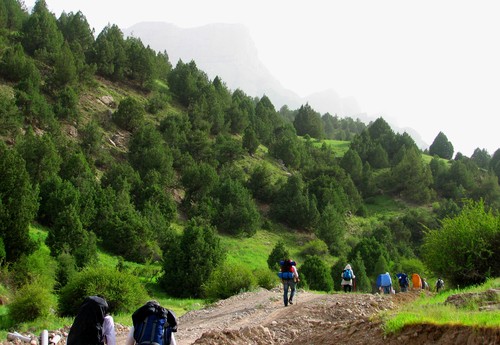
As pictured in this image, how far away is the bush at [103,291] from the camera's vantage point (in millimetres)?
19062

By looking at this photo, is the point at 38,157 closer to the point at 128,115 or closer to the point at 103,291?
A: the point at 128,115

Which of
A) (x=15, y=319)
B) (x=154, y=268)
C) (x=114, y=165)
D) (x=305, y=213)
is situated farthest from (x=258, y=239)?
(x=15, y=319)

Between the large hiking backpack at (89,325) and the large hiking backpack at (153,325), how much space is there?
1.41 feet

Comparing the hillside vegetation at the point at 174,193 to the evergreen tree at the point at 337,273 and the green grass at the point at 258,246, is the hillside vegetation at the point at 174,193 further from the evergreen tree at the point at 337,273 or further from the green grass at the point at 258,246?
the green grass at the point at 258,246

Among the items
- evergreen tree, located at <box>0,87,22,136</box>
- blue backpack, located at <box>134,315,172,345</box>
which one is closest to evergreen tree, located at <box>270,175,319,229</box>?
evergreen tree, located at <box>0,87,22,136</box>

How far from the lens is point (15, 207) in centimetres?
2788

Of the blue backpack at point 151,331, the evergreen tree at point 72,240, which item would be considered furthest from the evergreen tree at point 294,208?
the blue backpack at point 151,331

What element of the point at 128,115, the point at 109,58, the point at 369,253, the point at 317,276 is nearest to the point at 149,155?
the point at 128,115

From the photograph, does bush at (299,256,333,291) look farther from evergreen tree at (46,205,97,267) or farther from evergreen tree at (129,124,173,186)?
evergreen tree at (129,124,173,186)

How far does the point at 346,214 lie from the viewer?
66.6 meters

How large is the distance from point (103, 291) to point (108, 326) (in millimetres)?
13269

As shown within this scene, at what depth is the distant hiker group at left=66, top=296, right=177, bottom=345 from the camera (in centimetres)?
624

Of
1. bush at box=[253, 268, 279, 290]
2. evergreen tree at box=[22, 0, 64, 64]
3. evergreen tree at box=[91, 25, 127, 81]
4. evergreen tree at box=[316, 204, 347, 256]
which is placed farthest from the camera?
evergreen tree at box=[91, 25, 127, 81]

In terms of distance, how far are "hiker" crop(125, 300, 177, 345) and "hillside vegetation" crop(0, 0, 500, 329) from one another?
1268 centimetres
